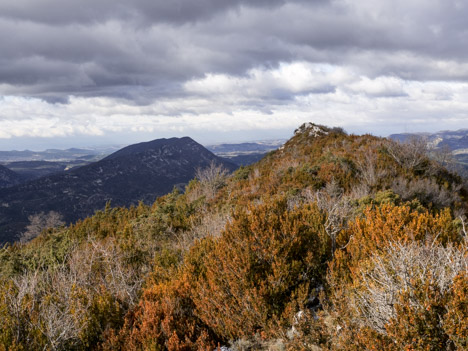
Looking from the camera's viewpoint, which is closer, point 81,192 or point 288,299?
point 288,299

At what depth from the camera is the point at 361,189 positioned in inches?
460

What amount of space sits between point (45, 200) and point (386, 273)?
153 m

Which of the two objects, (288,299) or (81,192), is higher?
(288,299)

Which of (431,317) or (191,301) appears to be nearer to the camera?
(431,317)

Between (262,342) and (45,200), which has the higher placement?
(262,342)

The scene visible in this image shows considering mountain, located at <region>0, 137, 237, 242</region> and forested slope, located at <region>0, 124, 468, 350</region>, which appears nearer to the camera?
forested slope, located at <region>0, 124, 468, 350</region>

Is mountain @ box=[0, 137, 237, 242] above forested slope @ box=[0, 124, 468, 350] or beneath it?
beneath

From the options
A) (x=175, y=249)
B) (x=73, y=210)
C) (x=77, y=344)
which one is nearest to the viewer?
(x=77, y=344)

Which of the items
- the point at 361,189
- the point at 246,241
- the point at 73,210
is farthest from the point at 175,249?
the point at 73,210

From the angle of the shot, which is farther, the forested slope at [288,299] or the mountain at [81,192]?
the mountain at [81,192]

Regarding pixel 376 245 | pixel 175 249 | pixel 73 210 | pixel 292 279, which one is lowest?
pixel 73 210

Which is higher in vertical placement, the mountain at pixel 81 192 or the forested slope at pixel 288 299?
the forested slope at pixel 288 299

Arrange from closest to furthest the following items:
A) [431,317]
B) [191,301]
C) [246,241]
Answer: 1. [431,317]
2. [246,241]
3. [191,301]

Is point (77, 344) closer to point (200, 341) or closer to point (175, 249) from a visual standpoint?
point (200, 341)
